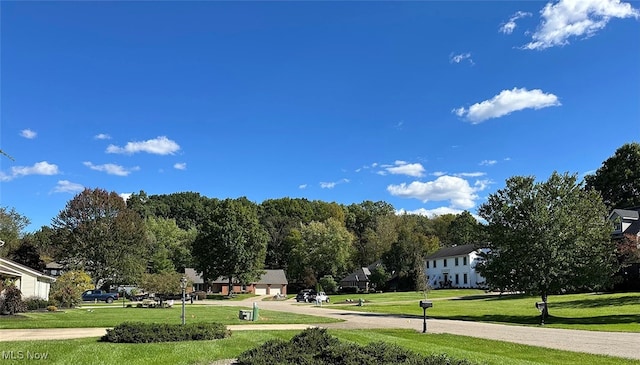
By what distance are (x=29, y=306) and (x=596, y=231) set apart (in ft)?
119

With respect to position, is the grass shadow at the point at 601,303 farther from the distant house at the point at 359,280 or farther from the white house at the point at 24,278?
the distant house at the point at 359,280

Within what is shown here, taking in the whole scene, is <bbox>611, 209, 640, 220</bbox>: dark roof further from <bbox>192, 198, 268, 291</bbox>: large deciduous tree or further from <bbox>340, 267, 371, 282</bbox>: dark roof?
<bbox>192, 198, 268, 291</bbox>: large deciduous tree

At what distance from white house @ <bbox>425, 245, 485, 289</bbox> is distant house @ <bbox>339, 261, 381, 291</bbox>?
958 centimetres

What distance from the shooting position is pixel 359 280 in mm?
83625

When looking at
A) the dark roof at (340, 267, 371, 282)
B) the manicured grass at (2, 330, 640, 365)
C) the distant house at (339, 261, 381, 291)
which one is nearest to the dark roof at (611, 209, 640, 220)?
A: the distant house at (339, 261, 381, 291)

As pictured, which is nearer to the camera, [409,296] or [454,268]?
[409,296]

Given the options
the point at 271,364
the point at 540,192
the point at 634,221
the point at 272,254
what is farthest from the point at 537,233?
the point at 272,254

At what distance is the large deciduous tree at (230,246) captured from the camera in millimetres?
68812

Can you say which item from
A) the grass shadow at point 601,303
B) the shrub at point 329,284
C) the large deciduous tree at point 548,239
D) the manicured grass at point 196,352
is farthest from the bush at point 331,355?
the shrub at point 329,284

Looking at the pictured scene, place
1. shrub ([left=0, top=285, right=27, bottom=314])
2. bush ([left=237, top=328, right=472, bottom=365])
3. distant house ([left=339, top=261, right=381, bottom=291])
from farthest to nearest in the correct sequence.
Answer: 1. distant house ([left=339, top=261, right=381, bottom=291])
2. shrub ([left=0, top=285, right=27, bottom=314])
3. bush ([left=237, top=328, right=472, bottom=365])

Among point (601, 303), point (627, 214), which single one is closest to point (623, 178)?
point (627, 214)

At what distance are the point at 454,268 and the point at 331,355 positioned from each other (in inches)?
2819

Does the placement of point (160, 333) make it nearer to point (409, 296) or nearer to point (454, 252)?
point (409, 296)

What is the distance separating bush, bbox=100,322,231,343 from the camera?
14992 mm
